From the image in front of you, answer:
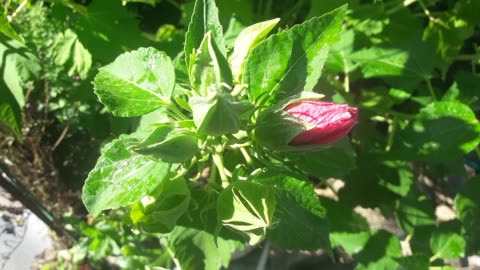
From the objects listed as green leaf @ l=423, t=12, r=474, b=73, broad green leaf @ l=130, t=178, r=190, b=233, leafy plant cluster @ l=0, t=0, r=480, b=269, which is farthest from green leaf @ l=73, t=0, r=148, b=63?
green leaf @ l=423, t=12, r=474, b=73

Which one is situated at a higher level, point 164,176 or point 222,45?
point 222,45

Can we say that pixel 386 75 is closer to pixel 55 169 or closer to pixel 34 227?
pixel 55 169

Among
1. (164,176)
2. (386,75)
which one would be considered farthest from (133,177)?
(386,75)

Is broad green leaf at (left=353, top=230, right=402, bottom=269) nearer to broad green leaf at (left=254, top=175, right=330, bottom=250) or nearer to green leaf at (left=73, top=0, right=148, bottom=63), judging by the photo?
broad green leaf at (left=254, top=175, right=330, bottom=250)

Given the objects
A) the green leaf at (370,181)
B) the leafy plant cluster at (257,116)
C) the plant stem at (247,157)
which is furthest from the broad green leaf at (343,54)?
the plant stem at (247,157)

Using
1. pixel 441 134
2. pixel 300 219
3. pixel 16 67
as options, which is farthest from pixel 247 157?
pixel 16 67

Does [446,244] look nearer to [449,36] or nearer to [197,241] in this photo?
[449,36]

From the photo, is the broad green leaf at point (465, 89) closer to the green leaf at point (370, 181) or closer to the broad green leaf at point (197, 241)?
the green leaf at point (370, 181)
